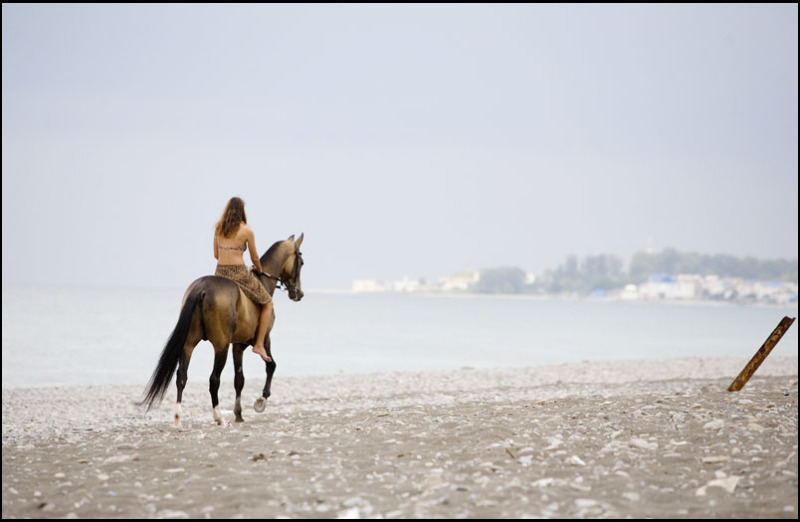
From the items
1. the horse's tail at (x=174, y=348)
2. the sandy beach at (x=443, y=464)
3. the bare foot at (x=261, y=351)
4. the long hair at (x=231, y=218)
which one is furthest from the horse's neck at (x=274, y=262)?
the sandy beach at (x=443, y=464)

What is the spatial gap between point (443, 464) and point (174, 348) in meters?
4.65

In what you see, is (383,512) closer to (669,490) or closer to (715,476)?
(669,490)

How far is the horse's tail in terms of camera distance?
37.9 feet

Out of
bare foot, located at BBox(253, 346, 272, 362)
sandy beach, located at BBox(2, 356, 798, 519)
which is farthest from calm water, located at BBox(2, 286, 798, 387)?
sandy beach, located at BBox(2, 356, 798, 519)

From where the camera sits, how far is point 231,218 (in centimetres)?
1205

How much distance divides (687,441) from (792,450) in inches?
40.1

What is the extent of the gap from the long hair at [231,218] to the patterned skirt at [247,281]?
490 mm

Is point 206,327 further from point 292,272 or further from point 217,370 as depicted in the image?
point 292,272

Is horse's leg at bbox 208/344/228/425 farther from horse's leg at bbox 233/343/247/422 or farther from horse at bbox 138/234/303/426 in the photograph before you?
horse's leg at bbox 233/343/247/422

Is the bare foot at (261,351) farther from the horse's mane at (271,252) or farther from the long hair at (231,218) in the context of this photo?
the long hair at (231,218)

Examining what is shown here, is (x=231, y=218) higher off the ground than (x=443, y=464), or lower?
higher

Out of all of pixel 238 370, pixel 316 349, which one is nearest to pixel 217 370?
pixel 238 370

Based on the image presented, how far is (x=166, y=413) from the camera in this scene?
1834 centimetres

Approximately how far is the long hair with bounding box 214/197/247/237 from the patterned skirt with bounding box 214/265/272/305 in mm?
490
